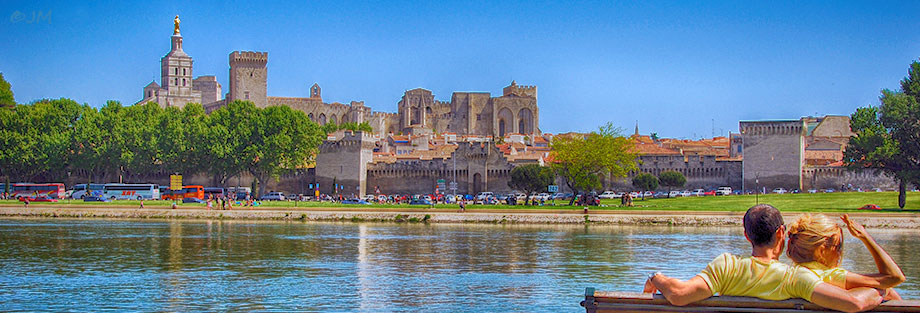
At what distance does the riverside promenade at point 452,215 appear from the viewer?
43.8m

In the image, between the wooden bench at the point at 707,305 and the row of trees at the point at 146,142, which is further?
the row of trees at the point at 146,142

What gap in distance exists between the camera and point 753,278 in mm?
6656

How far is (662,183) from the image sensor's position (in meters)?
78.0

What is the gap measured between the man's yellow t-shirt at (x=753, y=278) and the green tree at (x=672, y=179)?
71.4m

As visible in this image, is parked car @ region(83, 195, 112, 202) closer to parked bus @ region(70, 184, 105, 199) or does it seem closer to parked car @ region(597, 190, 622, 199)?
parked bus @ region(70, 184, 105, 199)

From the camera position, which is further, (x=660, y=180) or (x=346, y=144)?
(x=346, y=144)

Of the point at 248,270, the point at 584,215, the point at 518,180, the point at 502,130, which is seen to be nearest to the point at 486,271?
the point at 248,270

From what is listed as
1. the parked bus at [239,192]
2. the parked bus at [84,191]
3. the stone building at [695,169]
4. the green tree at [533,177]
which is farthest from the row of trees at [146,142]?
the stone building at [695,169]

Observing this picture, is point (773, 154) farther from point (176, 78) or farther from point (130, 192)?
point (176, 78)

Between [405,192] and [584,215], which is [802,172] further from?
[584,215]

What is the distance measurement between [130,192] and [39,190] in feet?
19.2

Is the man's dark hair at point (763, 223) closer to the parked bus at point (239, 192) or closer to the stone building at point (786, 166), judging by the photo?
the parked bus at point (239, 192)

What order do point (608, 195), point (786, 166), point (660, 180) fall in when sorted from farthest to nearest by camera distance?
point (660, 180), point (786, 166), point (608, 195)

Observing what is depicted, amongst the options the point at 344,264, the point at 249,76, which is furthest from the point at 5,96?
the point at 344,264
